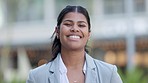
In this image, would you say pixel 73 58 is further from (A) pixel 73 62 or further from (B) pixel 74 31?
(B) pixel 74 31

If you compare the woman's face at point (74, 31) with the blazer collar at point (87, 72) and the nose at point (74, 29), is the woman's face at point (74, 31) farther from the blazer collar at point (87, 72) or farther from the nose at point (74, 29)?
the blazer collar at point (87, 72)

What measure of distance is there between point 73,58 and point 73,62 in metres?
0.03

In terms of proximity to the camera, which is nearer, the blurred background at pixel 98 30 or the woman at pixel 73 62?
the woman at pixel 73 62

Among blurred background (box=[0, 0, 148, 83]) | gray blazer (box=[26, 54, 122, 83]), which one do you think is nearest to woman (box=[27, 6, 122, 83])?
gray blazer (box=[26, 54, 122, 83])

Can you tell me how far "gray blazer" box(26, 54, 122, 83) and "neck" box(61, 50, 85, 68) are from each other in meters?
0.05

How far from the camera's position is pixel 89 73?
4.13 metres

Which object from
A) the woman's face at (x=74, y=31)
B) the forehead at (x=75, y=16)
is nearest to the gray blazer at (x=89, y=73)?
the woman's face at (x=74, y=31)

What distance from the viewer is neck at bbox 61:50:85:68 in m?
4.18

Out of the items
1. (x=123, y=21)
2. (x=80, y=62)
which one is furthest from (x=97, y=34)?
(x=80, y=62)

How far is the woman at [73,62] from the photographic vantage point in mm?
4109

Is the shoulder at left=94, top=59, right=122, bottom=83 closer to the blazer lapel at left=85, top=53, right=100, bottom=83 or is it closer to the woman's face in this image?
the blazer lapel at left=85, top=53, right=100, bottom=83

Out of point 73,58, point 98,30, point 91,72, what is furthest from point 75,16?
point 98,30

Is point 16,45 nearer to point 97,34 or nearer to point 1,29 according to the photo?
point 1,29

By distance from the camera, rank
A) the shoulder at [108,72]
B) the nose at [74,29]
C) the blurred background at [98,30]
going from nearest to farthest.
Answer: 1. the nose at [74,29]
2. the shoulder at [108,72]
3. the blurred background at [98,30]
